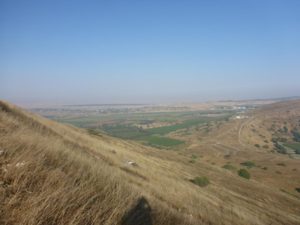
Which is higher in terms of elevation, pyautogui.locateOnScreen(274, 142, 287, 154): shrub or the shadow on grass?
the shadow on grass

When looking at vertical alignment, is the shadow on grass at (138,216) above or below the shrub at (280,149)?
above

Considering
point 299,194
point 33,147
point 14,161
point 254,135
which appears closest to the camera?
point 14,161

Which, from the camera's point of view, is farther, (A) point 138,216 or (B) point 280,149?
(B) point 280,149

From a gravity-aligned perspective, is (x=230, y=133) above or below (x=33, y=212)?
below

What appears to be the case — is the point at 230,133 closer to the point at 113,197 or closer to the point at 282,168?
the point at 282,168

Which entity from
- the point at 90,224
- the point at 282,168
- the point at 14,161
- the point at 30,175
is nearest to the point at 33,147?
the point at 14,161

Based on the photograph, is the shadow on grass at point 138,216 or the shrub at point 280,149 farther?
the shrub at point 280,149

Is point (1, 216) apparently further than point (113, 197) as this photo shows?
No

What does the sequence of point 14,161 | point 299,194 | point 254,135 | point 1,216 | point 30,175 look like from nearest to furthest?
1. point 1,216
2. point 30,175
3. point 14,161
4. point 299,194
5. point 254,135

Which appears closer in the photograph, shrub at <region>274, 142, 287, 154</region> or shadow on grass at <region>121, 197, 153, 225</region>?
shadow on grass at <region>121, 197, 153, 225</region>

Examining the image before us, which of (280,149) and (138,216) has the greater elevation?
(138,216)

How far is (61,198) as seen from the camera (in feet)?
12.2

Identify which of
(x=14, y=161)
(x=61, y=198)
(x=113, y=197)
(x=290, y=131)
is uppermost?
(x=14, y=161)

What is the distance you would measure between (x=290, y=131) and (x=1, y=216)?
158 metres
